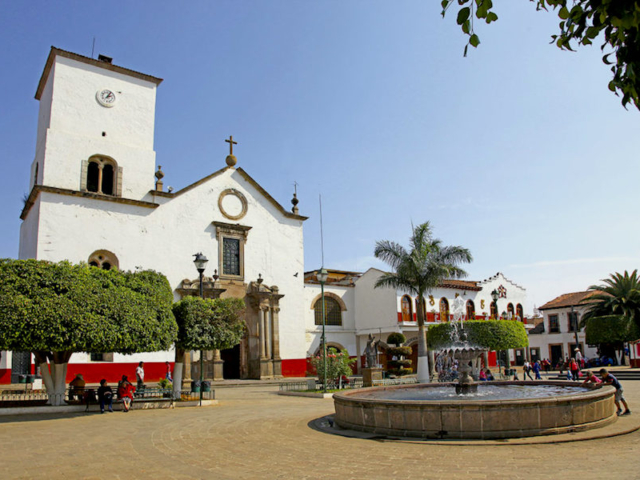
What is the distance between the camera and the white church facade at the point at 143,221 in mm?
25203

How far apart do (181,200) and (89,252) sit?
5765mm

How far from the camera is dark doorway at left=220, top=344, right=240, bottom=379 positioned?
30125 millimetres

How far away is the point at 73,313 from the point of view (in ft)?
45.1

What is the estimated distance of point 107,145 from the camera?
90.0 feet

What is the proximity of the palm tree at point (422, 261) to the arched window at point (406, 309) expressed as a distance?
34.0ft

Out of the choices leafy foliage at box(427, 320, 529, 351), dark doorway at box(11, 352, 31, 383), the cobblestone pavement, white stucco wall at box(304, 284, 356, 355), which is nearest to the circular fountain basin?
the cobblestone pavement

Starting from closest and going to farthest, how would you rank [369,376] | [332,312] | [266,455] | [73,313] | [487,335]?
[266,455]
[73,313]
[369,376]
[487,335]
[332,312]

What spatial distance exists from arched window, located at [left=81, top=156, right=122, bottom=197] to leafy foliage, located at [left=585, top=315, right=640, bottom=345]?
31.1 meters

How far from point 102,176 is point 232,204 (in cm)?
731

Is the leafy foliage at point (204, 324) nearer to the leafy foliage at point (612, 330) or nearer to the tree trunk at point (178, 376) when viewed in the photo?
the tree trunk at point (178, 376)

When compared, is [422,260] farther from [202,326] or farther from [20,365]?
[20,365]

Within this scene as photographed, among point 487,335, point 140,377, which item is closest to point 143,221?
point 140,377

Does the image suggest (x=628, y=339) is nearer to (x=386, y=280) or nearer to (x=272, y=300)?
(x=386, y=280)

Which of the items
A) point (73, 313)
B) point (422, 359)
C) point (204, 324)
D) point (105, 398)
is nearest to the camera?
point (73, 313)
